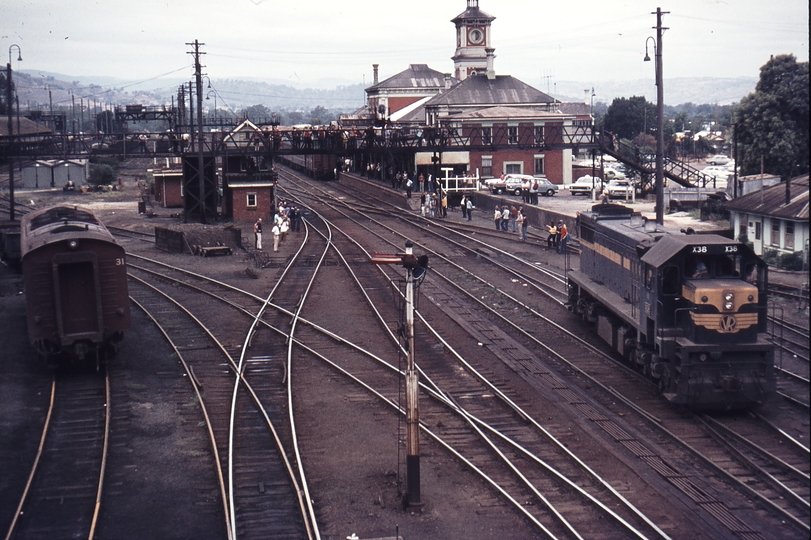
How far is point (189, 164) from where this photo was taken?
4872 centimetres

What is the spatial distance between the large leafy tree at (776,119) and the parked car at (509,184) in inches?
617

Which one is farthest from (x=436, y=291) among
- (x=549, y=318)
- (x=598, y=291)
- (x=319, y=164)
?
(x=319, y=164)

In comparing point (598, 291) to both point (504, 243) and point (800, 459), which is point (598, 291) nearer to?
point (800, 459)

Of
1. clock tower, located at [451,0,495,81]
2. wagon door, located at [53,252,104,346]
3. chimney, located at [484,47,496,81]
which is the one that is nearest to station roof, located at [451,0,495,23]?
clock tower, located at [451,0,495,81]

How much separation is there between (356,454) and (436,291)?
14776 millimetres

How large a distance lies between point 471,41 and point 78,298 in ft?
246

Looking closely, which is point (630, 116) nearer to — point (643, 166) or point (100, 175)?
point (643, 166)

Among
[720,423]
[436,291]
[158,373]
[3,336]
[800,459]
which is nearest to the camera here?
[800,459]

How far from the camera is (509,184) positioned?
188 ft

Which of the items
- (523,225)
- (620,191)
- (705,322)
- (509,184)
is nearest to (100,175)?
(509,184)

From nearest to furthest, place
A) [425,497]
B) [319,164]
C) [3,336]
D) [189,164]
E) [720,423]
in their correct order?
[425,497], [720,423], [3,336], [189,164], [319,164]

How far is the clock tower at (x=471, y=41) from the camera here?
287 feet

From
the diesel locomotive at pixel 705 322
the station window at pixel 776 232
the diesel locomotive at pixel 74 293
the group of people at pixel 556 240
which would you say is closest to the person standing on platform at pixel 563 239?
the group of people at pixel 556 240

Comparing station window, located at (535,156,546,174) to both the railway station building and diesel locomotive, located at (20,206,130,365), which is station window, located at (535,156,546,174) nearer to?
the railway station building
